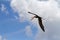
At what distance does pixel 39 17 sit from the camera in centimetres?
3666

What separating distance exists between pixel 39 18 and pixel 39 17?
42 centimetres

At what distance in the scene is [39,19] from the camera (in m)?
36.9

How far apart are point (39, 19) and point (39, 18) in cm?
26

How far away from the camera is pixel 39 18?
37.0 m

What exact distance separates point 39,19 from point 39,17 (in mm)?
454
